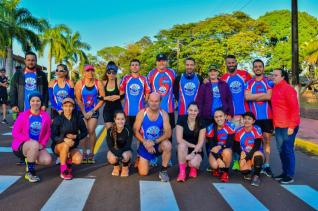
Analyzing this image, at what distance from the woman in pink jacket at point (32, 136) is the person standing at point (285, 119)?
4030 mm

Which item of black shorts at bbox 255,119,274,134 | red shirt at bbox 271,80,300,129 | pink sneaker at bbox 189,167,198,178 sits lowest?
pink sneaker at bbox 189,167,198,178

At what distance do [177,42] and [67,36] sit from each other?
1654cm

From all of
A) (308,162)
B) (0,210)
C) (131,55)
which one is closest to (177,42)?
(131,55)

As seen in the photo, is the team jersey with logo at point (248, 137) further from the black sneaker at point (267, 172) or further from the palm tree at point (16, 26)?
the palm tree at point (16, 26)

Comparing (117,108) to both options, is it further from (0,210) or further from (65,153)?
(0,210)

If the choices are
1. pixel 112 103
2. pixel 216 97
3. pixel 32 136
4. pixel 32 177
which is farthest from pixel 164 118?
pixel 32 177

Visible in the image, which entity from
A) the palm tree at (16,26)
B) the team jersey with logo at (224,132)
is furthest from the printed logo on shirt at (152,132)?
the palm tree at (16,26)

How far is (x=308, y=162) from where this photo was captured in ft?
28.7

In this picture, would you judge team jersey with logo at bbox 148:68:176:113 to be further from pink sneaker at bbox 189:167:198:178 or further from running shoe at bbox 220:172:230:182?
running shoe at bbox 220:172:230:182

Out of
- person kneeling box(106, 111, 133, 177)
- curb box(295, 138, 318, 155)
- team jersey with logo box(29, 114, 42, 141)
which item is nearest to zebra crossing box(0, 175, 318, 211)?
person kneeling box(106, 111, 133, 177)

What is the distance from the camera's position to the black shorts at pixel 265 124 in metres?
7.29

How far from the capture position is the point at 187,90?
7.73 metres

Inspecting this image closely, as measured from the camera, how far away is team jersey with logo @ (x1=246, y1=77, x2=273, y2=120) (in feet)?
23.8

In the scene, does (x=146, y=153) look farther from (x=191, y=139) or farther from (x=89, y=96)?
(x=89, y=96)
